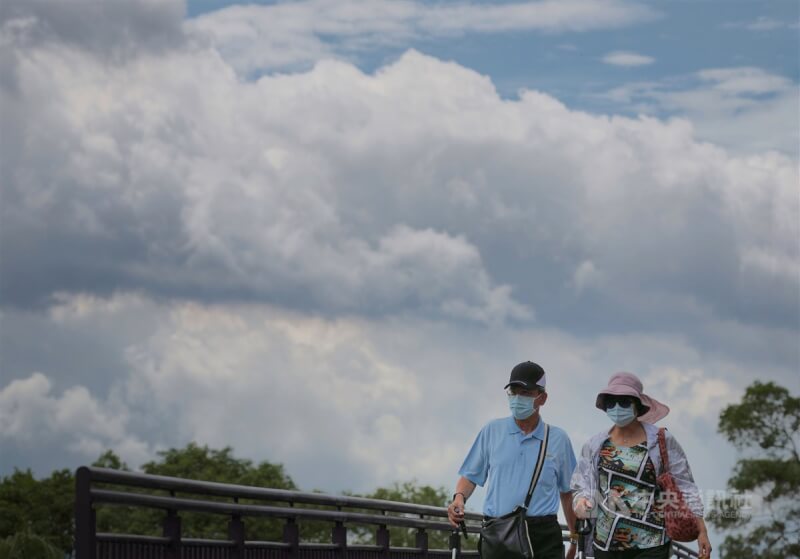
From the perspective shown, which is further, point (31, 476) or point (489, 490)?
point (31, 476)

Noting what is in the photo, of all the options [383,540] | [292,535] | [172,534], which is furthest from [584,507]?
[383,540]

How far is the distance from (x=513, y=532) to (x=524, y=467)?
481 mm

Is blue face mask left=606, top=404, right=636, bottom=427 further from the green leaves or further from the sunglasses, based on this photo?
the green leaves

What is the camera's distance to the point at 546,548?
1036 cm

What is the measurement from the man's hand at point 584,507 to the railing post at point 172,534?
3.03 m

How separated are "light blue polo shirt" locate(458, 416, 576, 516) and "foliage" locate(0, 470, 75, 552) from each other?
270 feet

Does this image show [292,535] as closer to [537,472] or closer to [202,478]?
[537,472]

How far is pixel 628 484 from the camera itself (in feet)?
31.7

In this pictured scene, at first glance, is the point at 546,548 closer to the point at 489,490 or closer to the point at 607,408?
the point at 489,490

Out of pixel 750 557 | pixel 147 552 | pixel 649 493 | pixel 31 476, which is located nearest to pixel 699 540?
pixel 649 493

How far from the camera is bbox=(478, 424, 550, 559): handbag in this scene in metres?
10.1

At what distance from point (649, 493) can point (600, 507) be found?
37 cm

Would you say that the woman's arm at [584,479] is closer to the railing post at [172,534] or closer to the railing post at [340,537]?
the railing post at [172,534]

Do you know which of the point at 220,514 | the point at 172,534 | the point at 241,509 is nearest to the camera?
the point at 172,534
